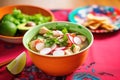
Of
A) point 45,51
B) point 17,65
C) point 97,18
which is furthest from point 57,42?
point 97,18

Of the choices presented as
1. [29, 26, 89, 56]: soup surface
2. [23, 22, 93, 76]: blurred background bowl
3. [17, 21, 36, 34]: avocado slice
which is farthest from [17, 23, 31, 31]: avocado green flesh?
[23, 22, 93, 76]: blurred background bowl

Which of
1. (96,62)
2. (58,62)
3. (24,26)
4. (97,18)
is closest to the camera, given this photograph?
(58,62)

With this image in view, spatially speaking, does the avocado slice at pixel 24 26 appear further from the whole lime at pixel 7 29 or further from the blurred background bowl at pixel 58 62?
the blurred background bowl at pixel 58 62

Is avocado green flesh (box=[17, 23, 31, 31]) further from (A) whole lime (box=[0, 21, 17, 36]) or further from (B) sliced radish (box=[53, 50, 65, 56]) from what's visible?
(B) sliced radish (box=[53, 50, 65, 56])

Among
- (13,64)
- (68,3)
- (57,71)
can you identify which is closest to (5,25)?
(13,64)

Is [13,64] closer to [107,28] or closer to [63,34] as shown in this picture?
[63,34]

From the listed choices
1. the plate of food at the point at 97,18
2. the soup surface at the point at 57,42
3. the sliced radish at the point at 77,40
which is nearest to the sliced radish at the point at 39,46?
the soup surface at the point at 57,42

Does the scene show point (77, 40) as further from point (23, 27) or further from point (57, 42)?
point (23, 27)

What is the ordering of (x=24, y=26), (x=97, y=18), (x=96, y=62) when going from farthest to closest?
(x=97, y=18) < (x=24, y=26) < (x=96, y=62)
